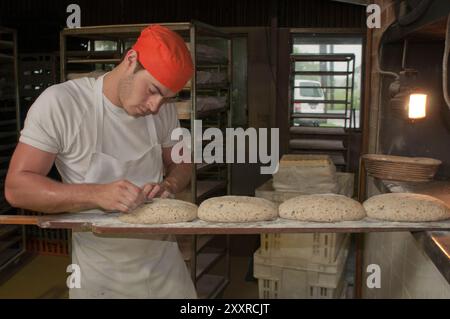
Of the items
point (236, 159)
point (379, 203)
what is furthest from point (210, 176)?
point (379, 203)

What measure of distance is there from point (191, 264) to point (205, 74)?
4.42 feet

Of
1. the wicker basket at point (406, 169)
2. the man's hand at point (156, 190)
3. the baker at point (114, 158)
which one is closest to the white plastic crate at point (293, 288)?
the wicker basket at point (406, 169)

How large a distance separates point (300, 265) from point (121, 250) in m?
1.41

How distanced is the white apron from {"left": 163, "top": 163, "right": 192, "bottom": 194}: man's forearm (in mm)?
89

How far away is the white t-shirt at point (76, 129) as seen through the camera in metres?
1.74

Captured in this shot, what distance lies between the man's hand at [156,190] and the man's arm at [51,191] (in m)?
0.13

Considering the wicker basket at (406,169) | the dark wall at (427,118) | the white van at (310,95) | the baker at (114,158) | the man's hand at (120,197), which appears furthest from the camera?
the white van at (310,95)

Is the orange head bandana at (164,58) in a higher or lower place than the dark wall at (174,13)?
lower

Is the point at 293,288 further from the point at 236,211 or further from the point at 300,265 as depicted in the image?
the point at 236,211

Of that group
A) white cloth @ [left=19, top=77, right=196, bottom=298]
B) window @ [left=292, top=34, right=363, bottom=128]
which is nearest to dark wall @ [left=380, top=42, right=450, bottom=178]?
white cloth @ [left=19, top=77, right=196, bottom=298]

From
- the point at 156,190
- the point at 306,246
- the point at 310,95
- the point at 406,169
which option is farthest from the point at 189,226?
the point at 310,95

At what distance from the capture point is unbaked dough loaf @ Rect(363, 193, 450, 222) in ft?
5.52

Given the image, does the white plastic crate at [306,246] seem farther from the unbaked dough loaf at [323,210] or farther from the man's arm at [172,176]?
the unbaked dough loaf at [323,210]

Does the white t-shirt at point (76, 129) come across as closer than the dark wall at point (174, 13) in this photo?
Yes
